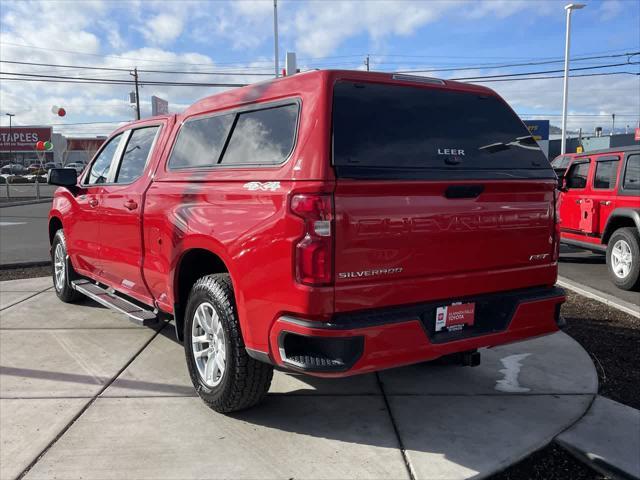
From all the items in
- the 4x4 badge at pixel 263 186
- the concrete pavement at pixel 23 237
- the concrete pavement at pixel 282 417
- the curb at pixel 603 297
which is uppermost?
the 4x4 badge at pixel 263 186

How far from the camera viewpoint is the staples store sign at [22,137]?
74.4 metres

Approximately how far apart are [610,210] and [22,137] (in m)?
82.6

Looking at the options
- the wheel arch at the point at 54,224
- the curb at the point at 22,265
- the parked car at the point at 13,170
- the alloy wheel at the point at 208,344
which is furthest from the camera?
the parked car at the point at 13,170

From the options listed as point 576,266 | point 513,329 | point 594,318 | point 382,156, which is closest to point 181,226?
point 382,156

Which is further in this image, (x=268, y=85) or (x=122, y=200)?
(x=122, y=200)

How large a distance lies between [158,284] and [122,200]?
93 cm

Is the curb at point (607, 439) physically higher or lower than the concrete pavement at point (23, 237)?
lower

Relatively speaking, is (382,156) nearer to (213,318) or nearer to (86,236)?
(213,318)

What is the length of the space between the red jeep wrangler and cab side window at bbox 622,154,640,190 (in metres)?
5.01

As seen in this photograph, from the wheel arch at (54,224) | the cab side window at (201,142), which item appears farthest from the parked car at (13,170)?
the cab side window at (201,142)

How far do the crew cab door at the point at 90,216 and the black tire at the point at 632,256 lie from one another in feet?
21.7

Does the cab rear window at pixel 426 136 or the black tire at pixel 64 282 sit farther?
the black tire at pixel 64 282

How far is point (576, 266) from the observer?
31.7ft

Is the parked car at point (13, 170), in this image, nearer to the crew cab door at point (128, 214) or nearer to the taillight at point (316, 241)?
the crew cab door at point (128, 214)
